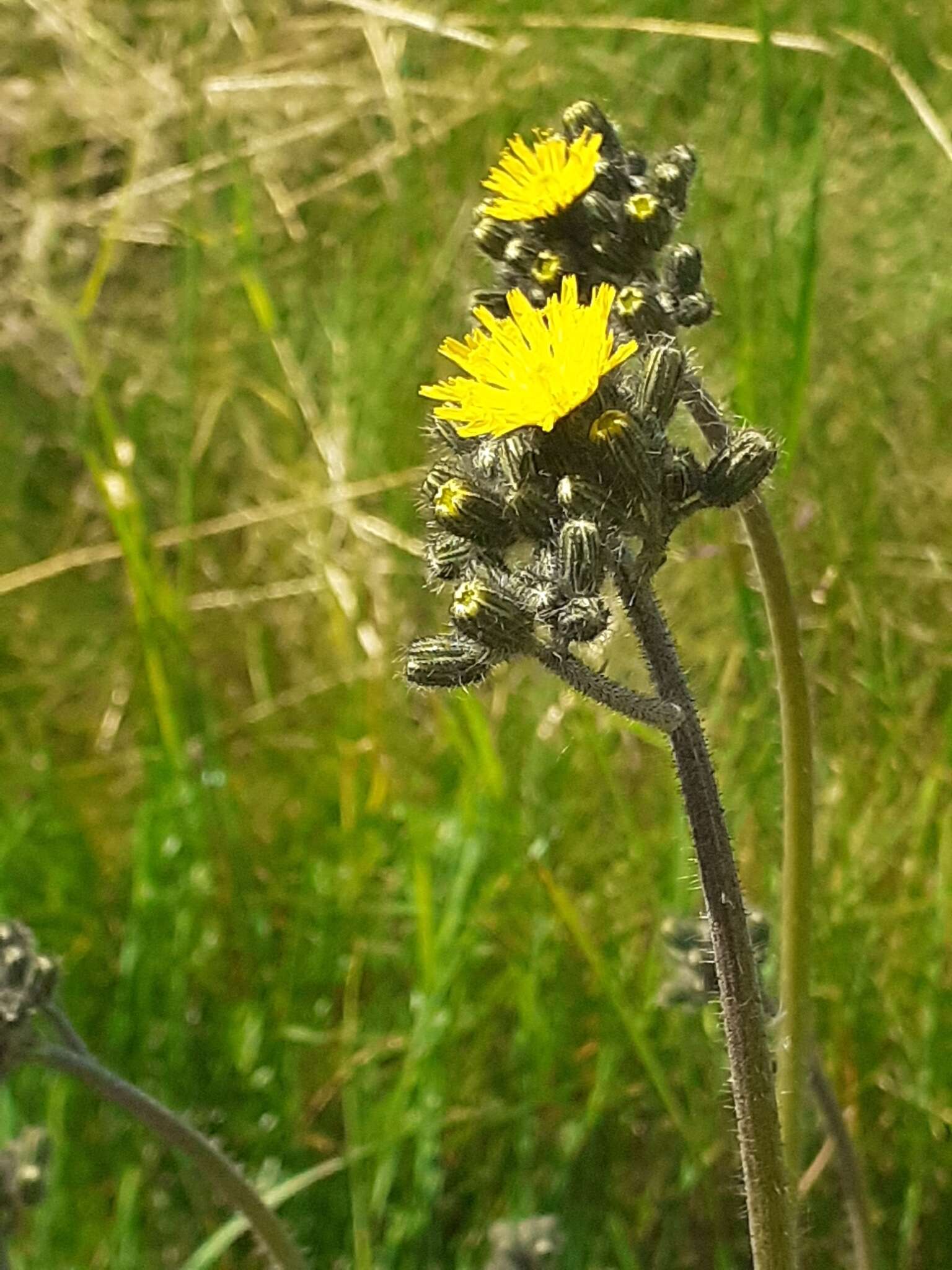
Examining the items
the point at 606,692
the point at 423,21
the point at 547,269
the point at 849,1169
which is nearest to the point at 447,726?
the point at 849,1169

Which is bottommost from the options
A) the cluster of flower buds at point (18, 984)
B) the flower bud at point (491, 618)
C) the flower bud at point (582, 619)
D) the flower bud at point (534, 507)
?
the cluster of flower buds at point (18, 984)

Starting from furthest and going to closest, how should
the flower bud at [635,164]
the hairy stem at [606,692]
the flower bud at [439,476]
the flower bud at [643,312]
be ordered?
the flower bud at [635,164]
the flower bud at [643,312]
the flower bud at [439,476]
the hairy stem at [606,692]

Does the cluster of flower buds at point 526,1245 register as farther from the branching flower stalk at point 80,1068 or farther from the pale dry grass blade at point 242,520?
the pale dry grass blade at point 242,520

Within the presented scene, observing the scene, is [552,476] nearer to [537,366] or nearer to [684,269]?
[537,366]

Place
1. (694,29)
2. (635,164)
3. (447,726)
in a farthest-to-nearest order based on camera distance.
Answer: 1. (694,29)
2. (447,726)
3. (635,164)

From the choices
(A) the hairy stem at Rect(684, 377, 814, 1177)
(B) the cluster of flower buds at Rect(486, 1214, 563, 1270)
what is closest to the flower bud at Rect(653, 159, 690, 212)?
(A) the hairy stem at Rect(684, 377, 814, 1177)

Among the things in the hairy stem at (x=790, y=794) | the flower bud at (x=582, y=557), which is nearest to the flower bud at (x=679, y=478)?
the flower bud at (x=582, y=557)
